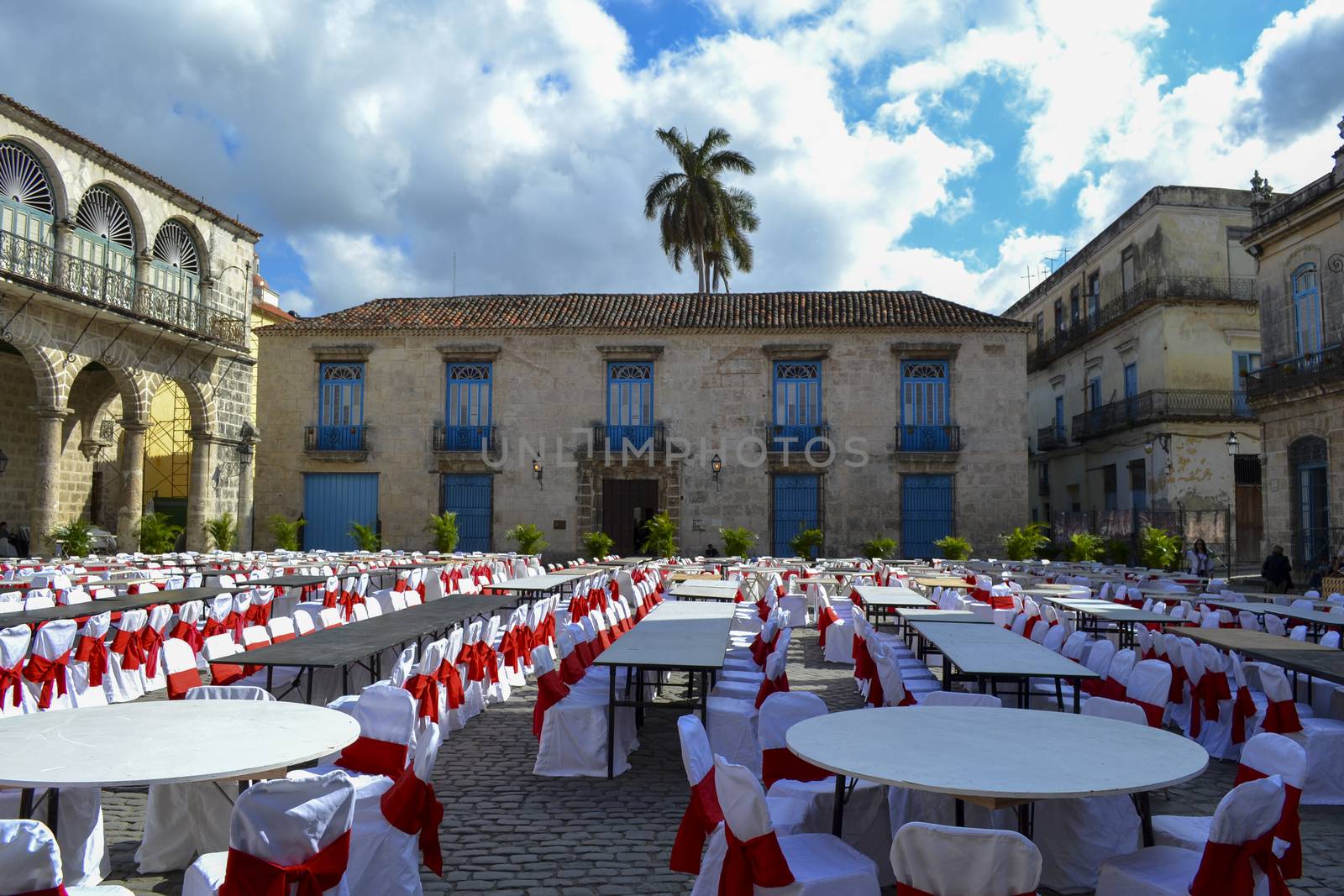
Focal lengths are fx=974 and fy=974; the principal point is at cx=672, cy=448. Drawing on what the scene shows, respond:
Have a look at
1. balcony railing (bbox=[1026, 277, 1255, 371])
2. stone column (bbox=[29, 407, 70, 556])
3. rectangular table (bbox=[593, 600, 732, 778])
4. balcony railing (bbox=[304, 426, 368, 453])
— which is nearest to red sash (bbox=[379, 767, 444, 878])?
rectangular table (bbox=[593, 600, 732, 778])

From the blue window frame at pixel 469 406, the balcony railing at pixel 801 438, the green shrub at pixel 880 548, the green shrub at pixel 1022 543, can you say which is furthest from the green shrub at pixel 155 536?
the green shrub at pixel 1022 543

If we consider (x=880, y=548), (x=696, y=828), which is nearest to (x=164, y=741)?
(x=696, y=828)

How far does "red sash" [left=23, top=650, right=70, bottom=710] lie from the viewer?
6098mm

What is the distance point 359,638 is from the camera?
6.36 meters

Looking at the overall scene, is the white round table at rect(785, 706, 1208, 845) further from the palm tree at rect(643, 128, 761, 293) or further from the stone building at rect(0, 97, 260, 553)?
the palm tree at rect(643, 128, 761, 293)

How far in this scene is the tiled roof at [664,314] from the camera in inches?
909

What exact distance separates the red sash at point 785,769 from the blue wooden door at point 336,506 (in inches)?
813

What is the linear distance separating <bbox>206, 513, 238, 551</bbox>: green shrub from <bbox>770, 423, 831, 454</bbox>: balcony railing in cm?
1209

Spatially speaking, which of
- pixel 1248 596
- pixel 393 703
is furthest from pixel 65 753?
pixel 1248 596

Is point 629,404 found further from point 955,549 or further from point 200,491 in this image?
point 200,491

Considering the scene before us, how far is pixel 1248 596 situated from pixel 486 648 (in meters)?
8.89

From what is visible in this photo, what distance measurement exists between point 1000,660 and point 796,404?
17627mm

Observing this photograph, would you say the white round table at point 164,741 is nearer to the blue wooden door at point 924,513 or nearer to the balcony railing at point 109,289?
the balcony railing at point 109,289

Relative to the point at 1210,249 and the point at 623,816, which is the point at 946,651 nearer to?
the point at 623,816
